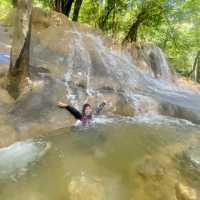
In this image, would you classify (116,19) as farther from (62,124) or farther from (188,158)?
(188,158)

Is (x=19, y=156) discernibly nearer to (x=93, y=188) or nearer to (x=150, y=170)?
(x=93, y=188)

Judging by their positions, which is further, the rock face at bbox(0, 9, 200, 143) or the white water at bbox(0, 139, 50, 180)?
the rock face at bbox(0, 9, 200, 143)

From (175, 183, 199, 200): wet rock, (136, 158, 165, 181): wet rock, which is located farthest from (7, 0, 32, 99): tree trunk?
(175, 183, 199, 200): wet rock

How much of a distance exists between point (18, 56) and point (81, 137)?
2568 millimetres

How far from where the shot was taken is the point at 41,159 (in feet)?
15.6

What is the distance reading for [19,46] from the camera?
6.52 metres

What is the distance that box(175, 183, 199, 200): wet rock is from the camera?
3.72 metres

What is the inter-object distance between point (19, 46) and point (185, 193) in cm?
500

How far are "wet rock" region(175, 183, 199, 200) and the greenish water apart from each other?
79mm

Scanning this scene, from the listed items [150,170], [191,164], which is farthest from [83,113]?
[191,164]

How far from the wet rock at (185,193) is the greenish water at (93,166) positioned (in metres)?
0.08

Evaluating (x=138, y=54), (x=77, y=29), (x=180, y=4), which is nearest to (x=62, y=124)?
(x=77, y=29)

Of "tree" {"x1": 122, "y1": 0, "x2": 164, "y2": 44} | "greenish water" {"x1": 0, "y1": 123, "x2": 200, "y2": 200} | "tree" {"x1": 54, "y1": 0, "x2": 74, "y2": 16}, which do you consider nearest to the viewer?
"greenish water" {"x1": 0, "y1": 123, "x2": 200, "y2": 200}

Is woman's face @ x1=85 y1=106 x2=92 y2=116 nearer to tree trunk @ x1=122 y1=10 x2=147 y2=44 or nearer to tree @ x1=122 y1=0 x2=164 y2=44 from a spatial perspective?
tree @ x1=122 y1=0 x2=164 y2=44
